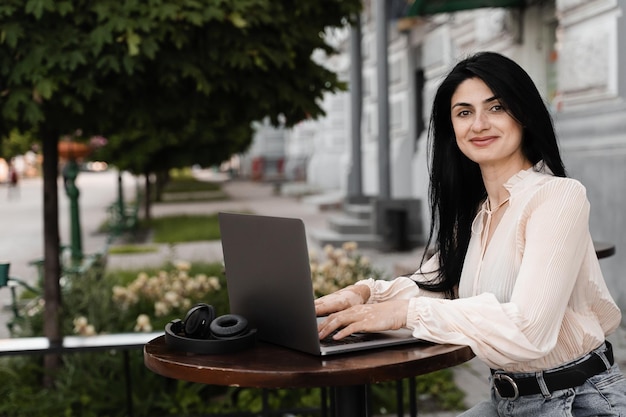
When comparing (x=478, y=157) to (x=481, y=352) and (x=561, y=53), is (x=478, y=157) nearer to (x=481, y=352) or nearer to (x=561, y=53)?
(x=481, y=352)

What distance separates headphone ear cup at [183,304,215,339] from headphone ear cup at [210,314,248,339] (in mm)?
26

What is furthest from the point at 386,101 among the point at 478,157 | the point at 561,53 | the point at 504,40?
the point at 478,157

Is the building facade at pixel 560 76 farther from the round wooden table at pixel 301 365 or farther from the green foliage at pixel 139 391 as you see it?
the green foliage at pixel 139 391

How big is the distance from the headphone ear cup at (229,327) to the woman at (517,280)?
0.20 m

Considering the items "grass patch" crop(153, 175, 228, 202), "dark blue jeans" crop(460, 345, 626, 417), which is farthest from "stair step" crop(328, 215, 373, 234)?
"grass patch" crop(153, 175, 228, 202)

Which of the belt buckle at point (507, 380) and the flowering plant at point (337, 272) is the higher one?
the belt buckle at point (507, 380)

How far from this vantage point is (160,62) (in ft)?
15.3

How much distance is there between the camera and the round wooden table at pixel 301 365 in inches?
77.7

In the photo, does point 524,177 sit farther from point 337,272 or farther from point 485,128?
point 337,272

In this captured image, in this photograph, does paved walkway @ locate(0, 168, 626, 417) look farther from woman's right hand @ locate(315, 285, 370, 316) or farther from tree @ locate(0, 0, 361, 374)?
woman's right hand @ locate(315, 285, 370, 316)

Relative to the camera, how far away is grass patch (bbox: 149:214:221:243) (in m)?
15.4

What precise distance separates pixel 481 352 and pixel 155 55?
2.99m

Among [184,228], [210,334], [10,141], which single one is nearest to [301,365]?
[210,334]

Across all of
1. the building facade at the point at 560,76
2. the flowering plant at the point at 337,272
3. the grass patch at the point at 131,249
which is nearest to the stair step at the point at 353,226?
the building facade at the point at 560,76
